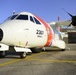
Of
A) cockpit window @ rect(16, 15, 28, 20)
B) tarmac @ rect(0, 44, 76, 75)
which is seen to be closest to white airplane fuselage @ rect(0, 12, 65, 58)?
cockpit window @ rect(16, 15, 28, 20)

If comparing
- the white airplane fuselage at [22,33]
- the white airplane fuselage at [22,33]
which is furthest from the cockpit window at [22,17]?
the white airplane fuselage at [22,33]

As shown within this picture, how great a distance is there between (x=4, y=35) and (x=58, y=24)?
40.2 feet

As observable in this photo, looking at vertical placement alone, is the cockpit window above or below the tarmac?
above

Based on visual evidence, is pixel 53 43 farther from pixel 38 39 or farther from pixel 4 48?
pixel 4 48

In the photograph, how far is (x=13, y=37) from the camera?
Result: 12.9 meters

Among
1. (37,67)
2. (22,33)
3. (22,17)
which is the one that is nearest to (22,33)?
(22,33)

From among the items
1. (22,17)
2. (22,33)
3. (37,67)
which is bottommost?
(37,67)

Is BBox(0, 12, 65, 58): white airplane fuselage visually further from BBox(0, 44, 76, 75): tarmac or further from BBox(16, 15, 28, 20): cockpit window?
BBox(0, 44, 76, 75): tarmac

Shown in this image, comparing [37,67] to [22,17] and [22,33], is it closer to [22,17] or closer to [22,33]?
[22,33]

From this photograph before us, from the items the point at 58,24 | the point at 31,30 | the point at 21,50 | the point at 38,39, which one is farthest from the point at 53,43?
the point at 21,50

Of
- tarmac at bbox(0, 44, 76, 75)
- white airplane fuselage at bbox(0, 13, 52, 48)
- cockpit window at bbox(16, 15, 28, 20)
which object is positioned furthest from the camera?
cockpit window at bbox(16, 15, 28, 20)

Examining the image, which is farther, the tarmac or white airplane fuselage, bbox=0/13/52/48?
white airplane fuselage, bbox=0/13/52/48

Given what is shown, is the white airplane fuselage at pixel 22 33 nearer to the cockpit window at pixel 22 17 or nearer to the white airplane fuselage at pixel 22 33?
the white airplane fuselage at pixel 22 33

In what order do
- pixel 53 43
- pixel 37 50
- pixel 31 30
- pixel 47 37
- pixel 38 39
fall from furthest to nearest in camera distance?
pixel 53 43
pixel 37 50
pixel 47 37
pixel 38 39
pixel 31 30
